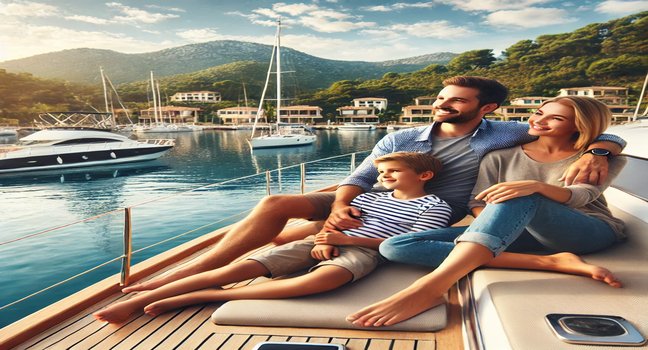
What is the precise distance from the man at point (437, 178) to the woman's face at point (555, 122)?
0.51 feet

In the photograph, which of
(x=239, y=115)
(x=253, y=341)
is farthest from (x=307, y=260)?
(x=239, y=115)

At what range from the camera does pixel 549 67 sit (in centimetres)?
5891

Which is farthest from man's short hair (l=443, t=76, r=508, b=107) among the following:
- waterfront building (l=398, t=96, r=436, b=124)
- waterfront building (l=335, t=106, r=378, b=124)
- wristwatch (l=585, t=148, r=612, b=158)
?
waterfront building (l=335, t=106, r=378, b=124)

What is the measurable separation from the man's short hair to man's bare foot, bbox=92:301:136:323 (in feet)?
5.94

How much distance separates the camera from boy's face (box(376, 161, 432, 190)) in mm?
1880

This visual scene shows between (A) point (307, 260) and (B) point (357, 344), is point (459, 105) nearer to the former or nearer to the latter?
(A) point (307, 260)

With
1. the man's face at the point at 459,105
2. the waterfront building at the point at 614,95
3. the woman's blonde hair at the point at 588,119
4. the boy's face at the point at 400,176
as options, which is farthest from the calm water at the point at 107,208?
the waterfront building at the point at 614,95

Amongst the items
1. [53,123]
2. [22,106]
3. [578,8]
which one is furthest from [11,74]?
[578,8]

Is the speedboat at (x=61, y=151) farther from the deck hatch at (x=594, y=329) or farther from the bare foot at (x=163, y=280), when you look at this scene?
the deck hatch at (x=594, y=329)

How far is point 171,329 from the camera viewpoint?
150 cm

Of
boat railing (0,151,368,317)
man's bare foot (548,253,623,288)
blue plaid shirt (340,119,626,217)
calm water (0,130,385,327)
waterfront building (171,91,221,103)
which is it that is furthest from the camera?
waterfront building (171,91,221,103)

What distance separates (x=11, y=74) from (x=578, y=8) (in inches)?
5010

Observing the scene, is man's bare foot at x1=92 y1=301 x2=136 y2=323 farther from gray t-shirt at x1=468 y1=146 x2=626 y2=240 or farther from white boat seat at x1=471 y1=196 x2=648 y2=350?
gray t-shirt at x1=468 y1=146 x2=626 y2=240

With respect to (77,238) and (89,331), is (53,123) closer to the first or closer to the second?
(77,238)
